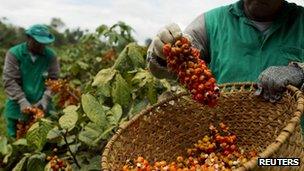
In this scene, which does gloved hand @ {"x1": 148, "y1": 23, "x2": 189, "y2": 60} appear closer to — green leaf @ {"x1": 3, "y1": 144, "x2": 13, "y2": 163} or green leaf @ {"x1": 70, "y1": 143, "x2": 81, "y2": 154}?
green leaf @ {"x1": 70, "y1": 143, "x2": 81, "y2": 154}

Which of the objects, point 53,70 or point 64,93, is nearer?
point 64,93

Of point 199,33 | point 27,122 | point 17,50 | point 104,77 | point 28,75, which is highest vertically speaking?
point 199,33

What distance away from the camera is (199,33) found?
233 centimetres

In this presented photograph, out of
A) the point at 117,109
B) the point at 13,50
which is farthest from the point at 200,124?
the point at 13,50

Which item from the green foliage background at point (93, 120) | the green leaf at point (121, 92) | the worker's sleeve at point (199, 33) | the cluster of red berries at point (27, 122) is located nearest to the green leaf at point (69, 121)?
the green foliage background at point (93, 120)

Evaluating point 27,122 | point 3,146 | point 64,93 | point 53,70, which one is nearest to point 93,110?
point 3,146

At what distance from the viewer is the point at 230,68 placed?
2.23 meters

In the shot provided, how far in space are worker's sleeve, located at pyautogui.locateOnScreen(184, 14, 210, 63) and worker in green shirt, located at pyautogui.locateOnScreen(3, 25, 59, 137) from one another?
2720 mm

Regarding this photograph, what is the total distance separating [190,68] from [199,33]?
46 centimetres

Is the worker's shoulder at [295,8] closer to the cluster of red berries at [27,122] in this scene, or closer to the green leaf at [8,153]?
the green leaf at [8,153]

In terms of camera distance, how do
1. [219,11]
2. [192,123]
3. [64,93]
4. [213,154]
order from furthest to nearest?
[64,93] < [219,11] < [192,123] < [213,154]

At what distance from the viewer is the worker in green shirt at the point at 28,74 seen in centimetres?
491

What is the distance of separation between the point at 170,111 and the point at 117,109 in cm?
51

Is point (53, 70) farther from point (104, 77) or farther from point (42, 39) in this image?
point (104, 77)
